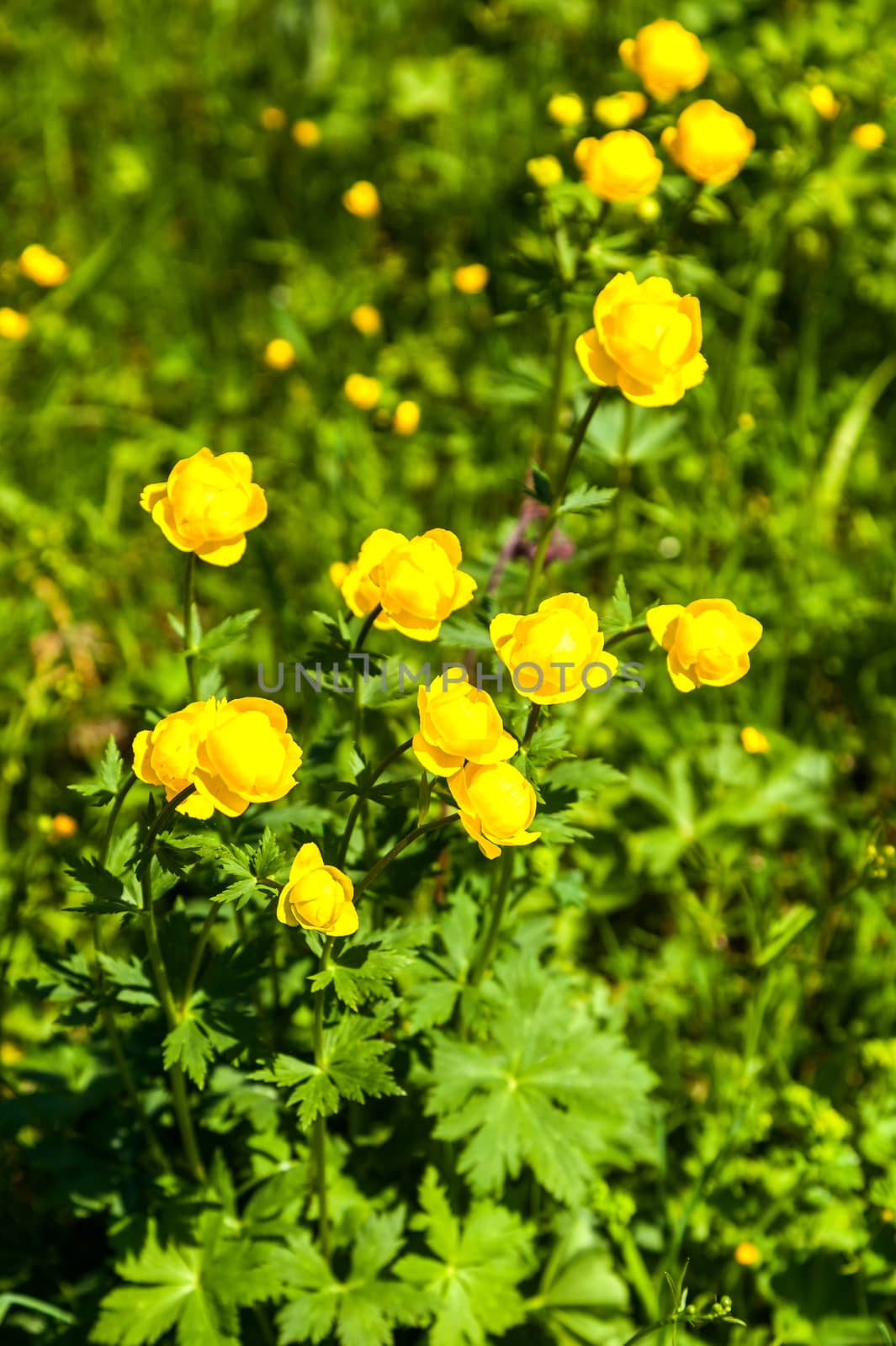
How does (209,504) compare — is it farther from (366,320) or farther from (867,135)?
(867,135)

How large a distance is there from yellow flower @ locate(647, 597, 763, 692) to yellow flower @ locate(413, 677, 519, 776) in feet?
0.89

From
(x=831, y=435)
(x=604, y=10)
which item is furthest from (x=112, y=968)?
(x=604, y=10)

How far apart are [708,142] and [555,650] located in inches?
46.4

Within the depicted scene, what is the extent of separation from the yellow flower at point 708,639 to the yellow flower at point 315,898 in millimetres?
481

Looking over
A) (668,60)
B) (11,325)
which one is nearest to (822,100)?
(668,60)

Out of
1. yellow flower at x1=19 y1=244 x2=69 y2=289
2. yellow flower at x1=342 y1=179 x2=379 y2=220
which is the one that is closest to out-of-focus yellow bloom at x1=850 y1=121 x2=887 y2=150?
yellow flower at x1=342 y1=179 x2=379 y2=220

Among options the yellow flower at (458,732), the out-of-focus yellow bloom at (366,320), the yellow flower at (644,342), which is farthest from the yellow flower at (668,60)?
the yellow flower at (458,732)

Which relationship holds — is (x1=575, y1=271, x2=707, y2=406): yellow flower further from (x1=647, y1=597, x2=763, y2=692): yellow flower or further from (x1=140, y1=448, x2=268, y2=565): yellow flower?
(x1=140, y1=448, x2=268, y2=565): yellow flower

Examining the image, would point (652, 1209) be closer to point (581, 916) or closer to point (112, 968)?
point (581, 916)

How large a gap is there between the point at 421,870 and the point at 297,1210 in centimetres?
59

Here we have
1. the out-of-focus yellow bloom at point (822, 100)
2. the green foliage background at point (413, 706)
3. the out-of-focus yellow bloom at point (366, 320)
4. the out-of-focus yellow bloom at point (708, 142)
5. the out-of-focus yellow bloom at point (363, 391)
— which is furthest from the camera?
the out-of-focus yellow bloom at point (366, 320)

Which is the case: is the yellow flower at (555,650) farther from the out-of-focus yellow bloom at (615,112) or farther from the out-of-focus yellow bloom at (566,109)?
the out-of-focus yellow bloom at (566,109)

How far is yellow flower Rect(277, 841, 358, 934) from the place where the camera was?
4.15 ft

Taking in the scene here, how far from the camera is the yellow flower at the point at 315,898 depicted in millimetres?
1266
